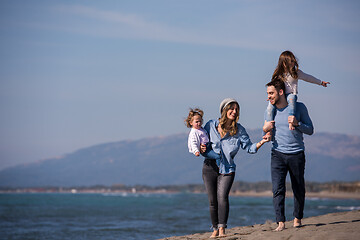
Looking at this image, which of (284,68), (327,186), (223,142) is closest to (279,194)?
(223,142)

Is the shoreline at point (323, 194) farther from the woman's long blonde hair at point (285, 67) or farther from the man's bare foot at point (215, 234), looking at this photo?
the woman's long blonde hair at point (285, 67)

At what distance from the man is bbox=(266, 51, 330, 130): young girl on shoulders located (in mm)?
75

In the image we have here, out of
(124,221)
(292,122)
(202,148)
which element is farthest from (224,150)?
(124,221)

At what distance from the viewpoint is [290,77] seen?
25.1 ft

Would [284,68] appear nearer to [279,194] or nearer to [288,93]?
[288,93]

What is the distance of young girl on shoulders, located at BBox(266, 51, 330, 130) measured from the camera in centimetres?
758

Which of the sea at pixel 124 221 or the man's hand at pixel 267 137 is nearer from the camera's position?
the man's hand at pixel 267 137

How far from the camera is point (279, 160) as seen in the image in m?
7.69

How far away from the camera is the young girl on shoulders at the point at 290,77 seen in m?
7.58

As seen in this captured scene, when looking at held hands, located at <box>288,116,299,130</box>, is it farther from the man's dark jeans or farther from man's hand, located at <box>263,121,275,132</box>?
the man's dark jeans

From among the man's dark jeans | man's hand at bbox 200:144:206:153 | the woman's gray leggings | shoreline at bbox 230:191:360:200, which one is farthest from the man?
shoreline at bbox 230:191:360:200

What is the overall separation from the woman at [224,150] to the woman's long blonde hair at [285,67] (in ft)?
2.21

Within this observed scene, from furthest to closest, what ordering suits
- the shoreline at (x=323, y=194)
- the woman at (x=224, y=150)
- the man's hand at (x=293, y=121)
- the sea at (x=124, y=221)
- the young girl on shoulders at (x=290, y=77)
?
the shoreline at (x=323, y=194), the sea at (x=124, y=221), the woman at (x=224, y=150), the young girl on shoulders at (x=290, y=77), the man's hand at (x=293, y=121)

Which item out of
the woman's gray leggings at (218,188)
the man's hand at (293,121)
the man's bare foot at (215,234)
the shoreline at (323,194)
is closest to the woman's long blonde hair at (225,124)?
the woman's gray leggings at (218,188)
